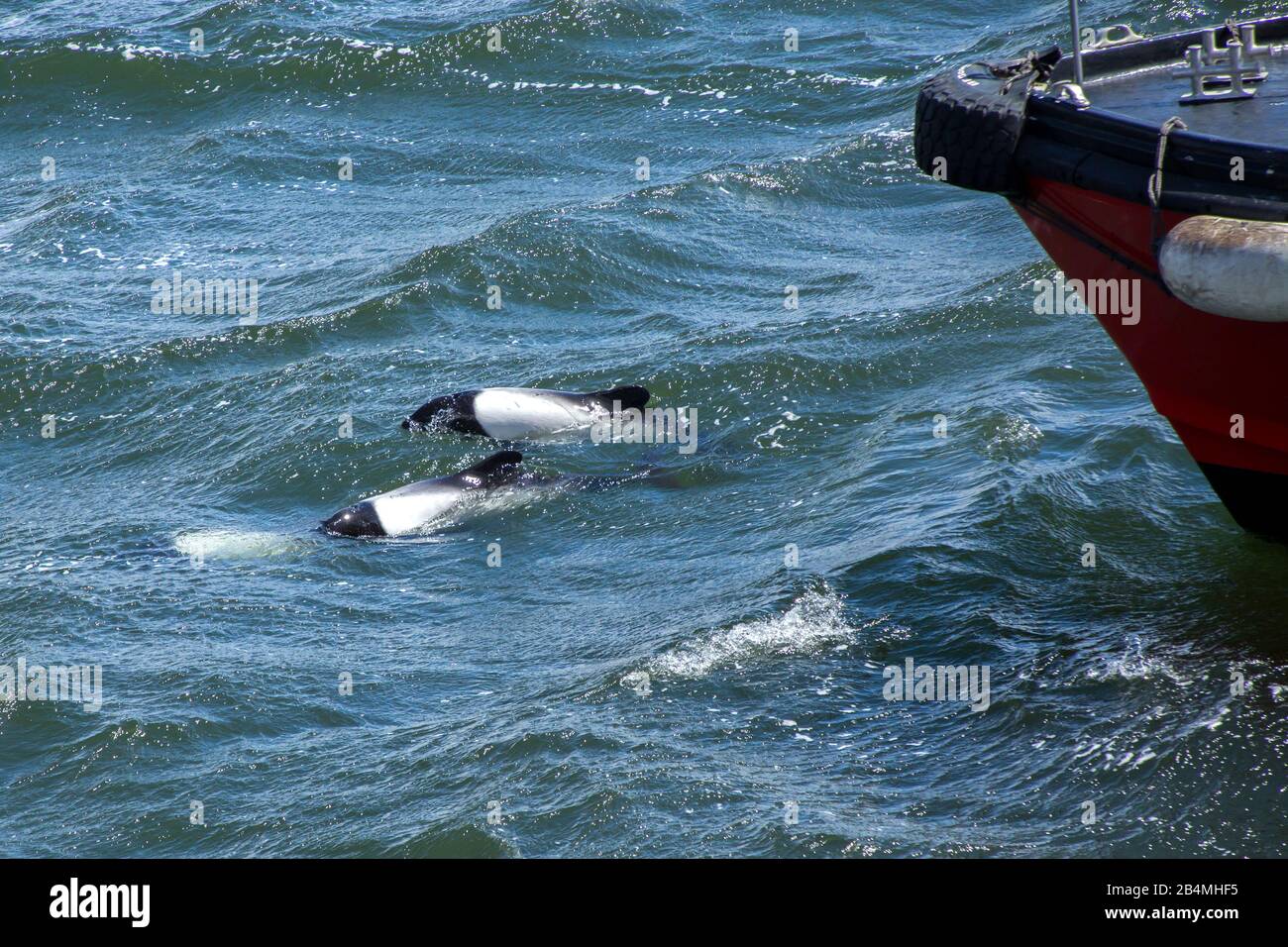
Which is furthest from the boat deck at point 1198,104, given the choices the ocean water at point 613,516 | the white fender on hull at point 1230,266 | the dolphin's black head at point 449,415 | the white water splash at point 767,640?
the dolphin's black head at point 449,415

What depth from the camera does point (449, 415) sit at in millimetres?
9242

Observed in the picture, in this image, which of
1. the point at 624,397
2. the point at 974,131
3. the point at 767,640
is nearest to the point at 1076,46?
the point at 974,131

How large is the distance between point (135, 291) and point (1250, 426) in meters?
9.28

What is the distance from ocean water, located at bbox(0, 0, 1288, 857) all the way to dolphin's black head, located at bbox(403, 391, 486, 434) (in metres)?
0.18

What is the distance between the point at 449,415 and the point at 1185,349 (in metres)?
4.82

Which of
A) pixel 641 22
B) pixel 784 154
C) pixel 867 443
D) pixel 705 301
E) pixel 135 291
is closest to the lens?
pixel 867 443

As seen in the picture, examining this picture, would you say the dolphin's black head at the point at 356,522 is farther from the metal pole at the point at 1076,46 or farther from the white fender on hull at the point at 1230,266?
the white fender on hull at the point at 1230,266

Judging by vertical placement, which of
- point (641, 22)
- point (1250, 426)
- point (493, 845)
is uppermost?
point (641, 22)

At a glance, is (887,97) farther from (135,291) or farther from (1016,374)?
(135,291)

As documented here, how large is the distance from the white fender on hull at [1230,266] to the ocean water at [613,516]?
1.62 m

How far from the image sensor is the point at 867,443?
28.4 ft

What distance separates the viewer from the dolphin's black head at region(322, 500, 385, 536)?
8156 mm

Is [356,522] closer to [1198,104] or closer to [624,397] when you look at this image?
[624,397]
